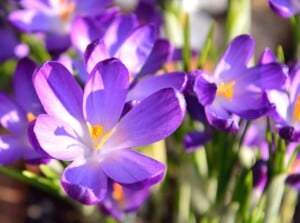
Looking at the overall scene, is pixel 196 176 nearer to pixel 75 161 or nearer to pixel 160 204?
pixel 160 204

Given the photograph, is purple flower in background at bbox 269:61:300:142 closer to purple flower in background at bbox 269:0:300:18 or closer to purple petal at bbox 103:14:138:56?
purple flower in background at bbox 269:0:300:18

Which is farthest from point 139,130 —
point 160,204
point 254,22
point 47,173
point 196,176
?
point 254,22

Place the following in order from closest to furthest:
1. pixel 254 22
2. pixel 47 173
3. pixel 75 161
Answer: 1. pixel 75 161
2. pixel 47 173
3. pixel 254 22

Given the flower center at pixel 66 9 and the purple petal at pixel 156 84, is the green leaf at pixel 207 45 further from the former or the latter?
the flower center at pixel 66 9

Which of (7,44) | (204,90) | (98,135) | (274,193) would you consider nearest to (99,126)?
(98,135)

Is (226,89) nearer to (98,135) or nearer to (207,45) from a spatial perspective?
(207,45)
